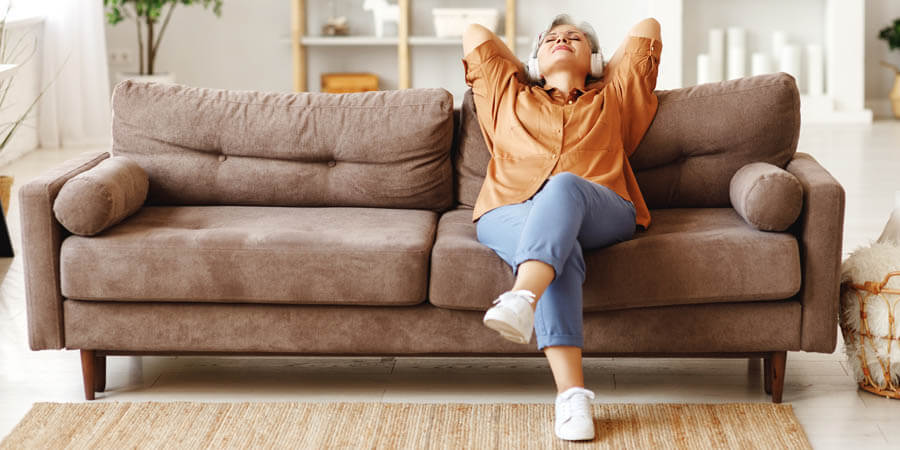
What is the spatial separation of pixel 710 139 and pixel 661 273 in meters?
0.55

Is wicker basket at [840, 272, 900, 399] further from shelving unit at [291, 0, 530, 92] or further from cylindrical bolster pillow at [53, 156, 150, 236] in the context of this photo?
shelving unit at [291, 0, 530, 92]

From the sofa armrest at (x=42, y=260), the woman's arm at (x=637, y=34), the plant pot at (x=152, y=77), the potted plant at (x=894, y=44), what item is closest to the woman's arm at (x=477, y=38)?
the woman's arm at (x=637, y=34)

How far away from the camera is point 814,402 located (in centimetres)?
247

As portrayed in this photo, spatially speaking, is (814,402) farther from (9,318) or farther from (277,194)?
(9,318)

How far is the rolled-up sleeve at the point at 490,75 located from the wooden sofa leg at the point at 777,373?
904mm

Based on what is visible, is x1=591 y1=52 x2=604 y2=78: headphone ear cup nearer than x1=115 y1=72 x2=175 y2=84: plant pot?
Yes

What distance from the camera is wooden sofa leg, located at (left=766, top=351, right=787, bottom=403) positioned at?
243cm

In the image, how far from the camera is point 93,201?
243 centimetres

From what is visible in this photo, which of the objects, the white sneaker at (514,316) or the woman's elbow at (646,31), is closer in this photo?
the white sneaker at (514,316)

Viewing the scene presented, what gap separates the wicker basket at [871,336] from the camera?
2.37 m

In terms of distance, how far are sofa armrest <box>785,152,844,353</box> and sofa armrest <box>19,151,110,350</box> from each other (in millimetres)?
1662

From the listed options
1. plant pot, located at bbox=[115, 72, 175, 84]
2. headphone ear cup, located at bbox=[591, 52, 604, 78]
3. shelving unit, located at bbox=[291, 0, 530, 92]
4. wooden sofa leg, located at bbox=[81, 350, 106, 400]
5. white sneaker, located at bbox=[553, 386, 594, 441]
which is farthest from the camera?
shelving unit, located at bbox=[291, 0, 530, 92]

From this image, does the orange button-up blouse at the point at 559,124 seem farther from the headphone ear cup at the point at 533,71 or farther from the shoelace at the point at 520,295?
the shoelace at the point at 520,295

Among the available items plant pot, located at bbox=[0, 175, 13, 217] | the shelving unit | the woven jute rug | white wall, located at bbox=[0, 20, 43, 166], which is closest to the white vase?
the woven jute rug
